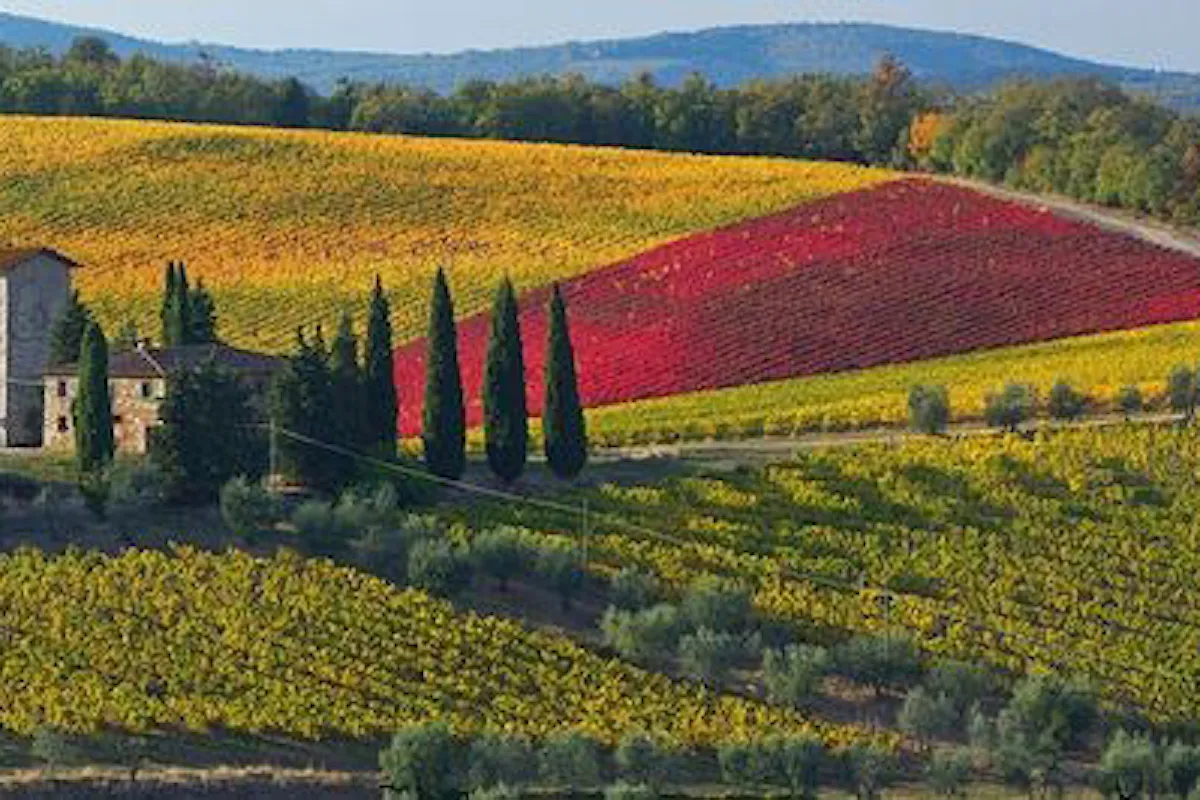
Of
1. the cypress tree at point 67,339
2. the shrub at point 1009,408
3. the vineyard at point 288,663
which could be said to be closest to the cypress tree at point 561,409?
the vineyard at point 288,663

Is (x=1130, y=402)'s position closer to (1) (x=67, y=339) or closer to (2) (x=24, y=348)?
(1) (x=67, y=339)

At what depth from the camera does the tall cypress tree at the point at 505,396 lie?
7369 centimetres

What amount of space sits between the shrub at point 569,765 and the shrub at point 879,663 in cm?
880

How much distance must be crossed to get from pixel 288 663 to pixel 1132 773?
19137 millimetres

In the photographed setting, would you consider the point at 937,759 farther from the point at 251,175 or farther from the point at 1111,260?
the point at 251,175

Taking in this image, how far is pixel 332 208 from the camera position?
12644 centimetres

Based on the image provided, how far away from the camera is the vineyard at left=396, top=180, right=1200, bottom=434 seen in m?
92.2

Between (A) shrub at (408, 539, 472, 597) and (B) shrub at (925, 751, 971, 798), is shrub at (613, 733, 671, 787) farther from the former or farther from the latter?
(A) shrub at (408, 539, 472, 597)

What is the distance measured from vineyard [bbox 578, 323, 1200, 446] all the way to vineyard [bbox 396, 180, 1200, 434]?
155 cm

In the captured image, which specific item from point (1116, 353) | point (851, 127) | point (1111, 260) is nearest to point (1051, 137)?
point (851, 127)

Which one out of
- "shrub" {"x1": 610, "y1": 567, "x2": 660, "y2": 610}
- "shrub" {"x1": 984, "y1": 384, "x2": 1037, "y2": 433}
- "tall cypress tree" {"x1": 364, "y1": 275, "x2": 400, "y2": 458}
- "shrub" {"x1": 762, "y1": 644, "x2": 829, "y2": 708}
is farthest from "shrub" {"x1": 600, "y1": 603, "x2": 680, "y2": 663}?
"shrub" {"x1": 984, "y1": 384, "x2": 1037, "y2": 433}

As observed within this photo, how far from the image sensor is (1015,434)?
255 ft

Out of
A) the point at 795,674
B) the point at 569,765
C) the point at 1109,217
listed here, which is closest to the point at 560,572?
the point at 795,674

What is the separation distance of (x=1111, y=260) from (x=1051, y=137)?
35.1 m
